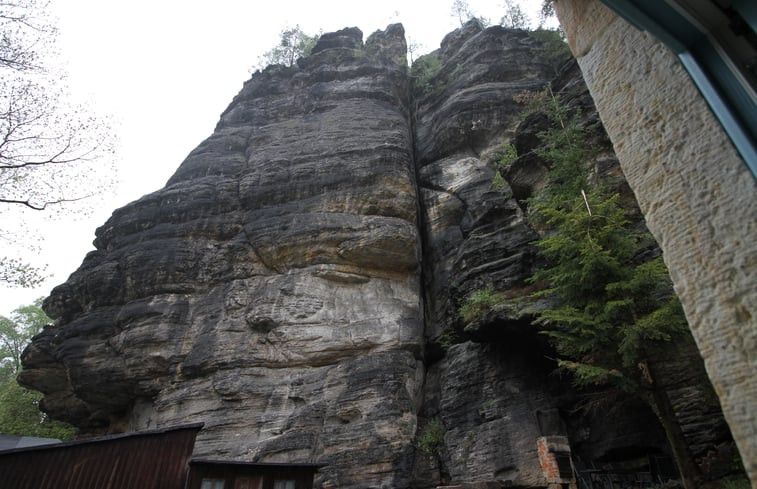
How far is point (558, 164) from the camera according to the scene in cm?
1399

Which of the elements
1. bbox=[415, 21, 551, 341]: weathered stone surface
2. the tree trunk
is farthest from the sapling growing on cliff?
bbox=[415, 21, 551, 341]: weathered stone surface

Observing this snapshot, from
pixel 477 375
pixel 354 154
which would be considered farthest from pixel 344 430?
pixel 354 154

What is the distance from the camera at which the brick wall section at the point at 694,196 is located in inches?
56.4

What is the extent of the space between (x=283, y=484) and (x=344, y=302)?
7888mm

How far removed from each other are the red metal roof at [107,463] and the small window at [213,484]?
0.60 m

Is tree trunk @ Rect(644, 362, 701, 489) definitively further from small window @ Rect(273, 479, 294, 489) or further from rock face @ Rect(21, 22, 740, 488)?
small window @ Rect(273, 479, 294, 489)

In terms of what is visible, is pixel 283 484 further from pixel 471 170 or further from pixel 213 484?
pixel 471 170

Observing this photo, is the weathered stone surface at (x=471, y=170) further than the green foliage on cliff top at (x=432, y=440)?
Yes

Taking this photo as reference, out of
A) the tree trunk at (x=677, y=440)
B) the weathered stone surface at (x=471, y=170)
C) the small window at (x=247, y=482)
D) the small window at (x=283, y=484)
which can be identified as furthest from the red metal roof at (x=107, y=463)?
the tree trunk at (x=677, y=440)

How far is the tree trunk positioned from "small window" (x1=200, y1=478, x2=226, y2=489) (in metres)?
11.4

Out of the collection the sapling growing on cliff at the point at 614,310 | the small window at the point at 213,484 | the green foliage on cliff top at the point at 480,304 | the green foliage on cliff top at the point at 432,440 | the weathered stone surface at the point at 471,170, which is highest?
the weathered stone surface at the point at 471,170

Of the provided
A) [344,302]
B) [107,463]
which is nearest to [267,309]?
[344,302]

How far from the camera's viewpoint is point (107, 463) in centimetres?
1122

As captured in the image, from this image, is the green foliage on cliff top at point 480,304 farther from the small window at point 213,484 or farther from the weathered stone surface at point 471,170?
the small window at point 213,484
